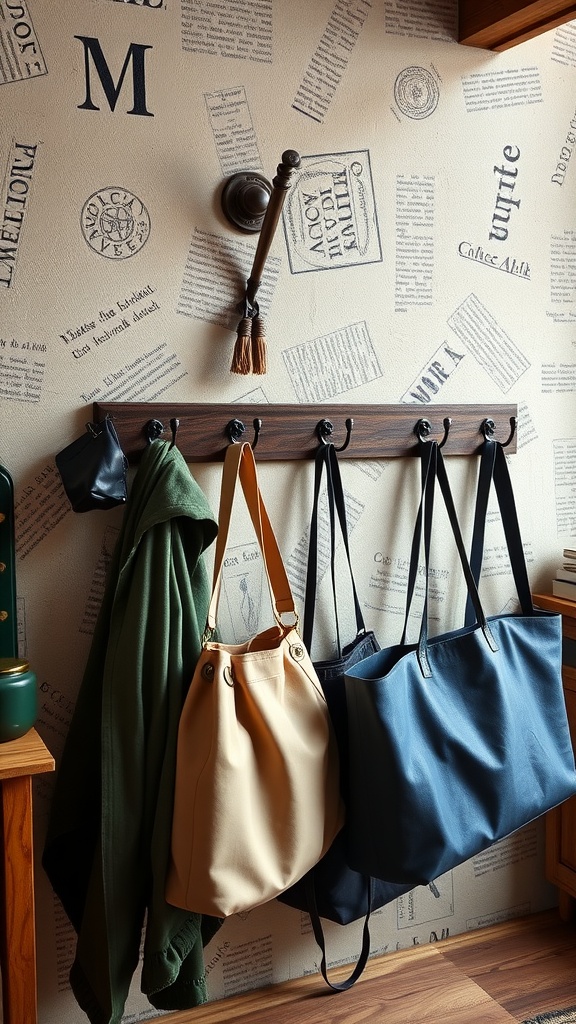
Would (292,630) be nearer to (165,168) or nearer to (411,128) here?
(165,168)

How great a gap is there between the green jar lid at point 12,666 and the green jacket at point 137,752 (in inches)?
5.1

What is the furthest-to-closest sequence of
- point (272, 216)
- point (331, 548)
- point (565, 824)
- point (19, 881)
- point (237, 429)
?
point (565, 824) → point (331, 548) → point (237, 429) → point (272, 216) → point (19, 881)

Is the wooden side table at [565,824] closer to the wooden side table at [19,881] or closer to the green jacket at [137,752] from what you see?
the green jacket at [137,752]

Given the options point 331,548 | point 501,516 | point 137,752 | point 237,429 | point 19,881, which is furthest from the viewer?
point 501,516

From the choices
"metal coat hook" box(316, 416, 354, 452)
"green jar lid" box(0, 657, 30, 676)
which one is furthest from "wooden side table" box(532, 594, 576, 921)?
"green jar lid" box(0, 657, 30, 676)

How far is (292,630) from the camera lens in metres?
1.47

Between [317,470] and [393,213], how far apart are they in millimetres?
512

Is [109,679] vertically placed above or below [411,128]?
below

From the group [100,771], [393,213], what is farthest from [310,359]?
[100,771]

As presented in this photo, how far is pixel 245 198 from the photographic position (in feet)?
5.08

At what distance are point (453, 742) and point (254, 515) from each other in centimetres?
49

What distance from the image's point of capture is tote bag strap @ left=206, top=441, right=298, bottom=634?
1.49 metres

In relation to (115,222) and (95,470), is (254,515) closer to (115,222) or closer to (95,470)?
(95,470)

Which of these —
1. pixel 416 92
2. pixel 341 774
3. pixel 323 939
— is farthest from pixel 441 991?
pixel 416 92
